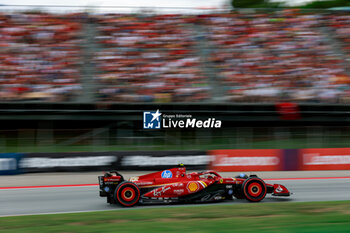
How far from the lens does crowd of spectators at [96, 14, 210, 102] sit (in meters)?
19.1

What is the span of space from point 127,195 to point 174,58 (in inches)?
459

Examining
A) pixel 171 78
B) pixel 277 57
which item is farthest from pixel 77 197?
pixel 277 57

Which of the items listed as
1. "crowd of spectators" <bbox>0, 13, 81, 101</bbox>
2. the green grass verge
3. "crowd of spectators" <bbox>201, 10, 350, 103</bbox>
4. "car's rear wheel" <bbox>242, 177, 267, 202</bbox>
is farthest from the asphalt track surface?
"crowd of spectators" <bbox>0, 13, 81, 101</bbox>

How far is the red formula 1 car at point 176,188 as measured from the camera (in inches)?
414

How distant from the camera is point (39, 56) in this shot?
797 inches

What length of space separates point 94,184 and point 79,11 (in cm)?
1178

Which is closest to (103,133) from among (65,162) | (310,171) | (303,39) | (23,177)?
(65,162)

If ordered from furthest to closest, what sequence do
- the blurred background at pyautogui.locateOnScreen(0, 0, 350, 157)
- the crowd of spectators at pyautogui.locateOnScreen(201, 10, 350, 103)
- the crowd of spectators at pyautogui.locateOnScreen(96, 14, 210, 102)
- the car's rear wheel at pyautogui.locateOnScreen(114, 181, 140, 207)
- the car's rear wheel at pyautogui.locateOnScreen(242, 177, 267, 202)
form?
the crowd of spectators at pyautogui.locateOnScreen(201, 10, 350, 103) < the crowd of spectators at pyautogui.locateOnScreen(96, 14, 210, 102) < the blurred background at pyautogui.locateOnScreen(0, 0, 350, 157) < the car's rear wheel at pyautogui.locateOnScreen(242, 177, 267, 202) < the car's rear wheel at pyautogui.locateOnScreen(114, 181, 140, 207)

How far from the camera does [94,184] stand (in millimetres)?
14836

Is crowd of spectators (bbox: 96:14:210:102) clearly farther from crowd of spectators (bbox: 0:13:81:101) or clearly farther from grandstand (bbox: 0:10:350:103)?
crowd of spectators (bbox: 0:13:81:101)

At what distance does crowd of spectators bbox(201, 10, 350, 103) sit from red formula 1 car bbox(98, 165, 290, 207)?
901cm

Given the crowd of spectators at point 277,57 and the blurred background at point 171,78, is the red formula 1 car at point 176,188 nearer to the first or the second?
the blurred background at point 171,78

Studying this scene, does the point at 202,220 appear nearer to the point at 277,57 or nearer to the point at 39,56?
the point at 39,56

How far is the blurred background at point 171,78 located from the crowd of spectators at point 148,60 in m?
0.05
